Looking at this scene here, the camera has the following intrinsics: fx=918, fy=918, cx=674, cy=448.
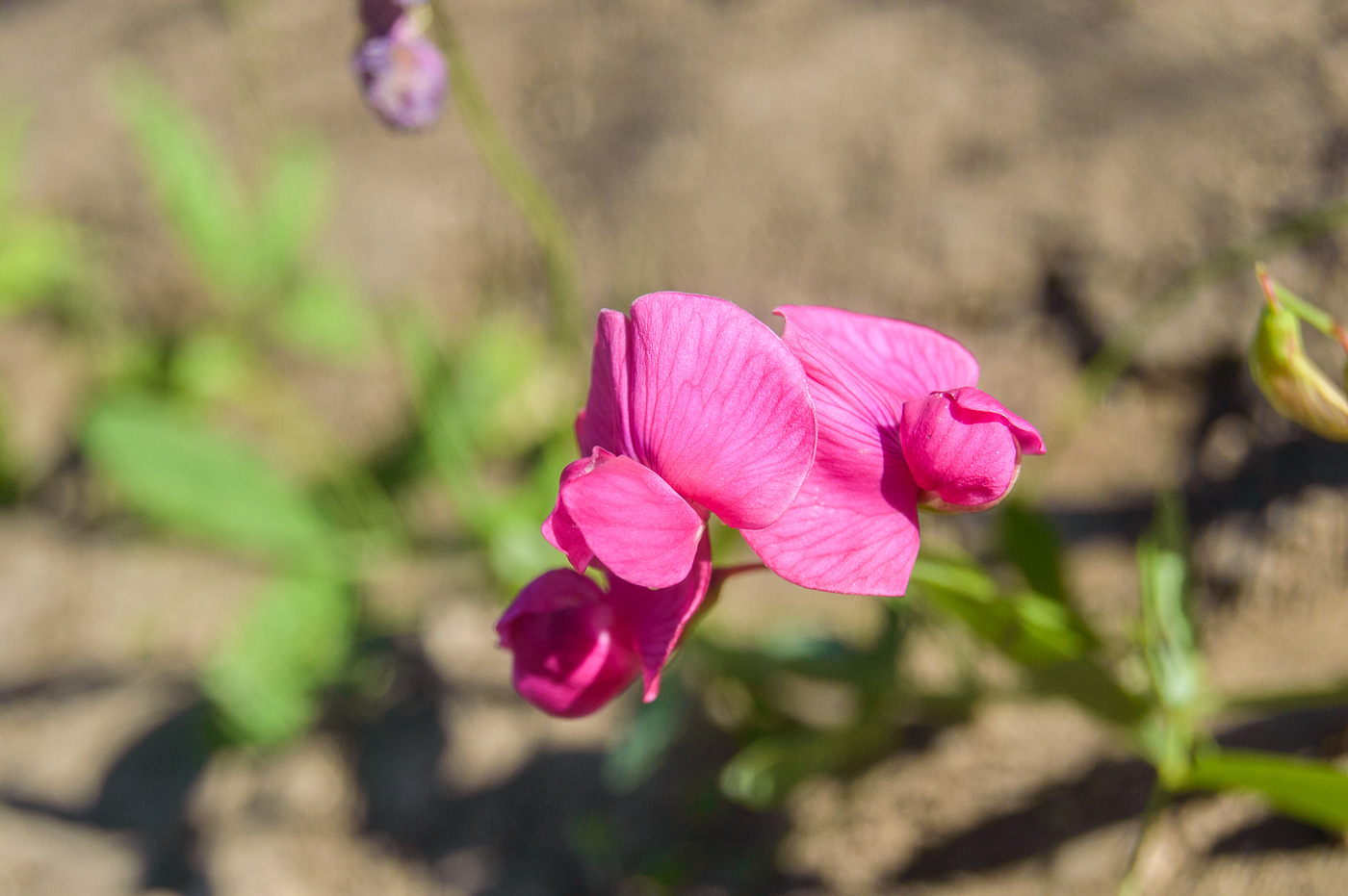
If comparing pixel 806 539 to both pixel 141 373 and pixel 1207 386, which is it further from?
pixel 141 373

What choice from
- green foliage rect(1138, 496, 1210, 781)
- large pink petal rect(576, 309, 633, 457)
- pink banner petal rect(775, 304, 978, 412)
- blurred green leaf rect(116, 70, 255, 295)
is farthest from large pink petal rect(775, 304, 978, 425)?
blurred green leaf rect(116, 70, 255, 295)

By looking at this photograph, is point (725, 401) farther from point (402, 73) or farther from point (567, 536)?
point (402, 73)

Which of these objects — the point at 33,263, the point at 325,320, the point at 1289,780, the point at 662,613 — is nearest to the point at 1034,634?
the point at 1289,780

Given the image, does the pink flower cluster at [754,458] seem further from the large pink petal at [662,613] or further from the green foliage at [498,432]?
the green foliage at [498,432]

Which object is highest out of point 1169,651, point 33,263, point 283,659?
point 33,263

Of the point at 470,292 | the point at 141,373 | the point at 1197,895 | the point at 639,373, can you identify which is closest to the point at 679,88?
the point at 470,292

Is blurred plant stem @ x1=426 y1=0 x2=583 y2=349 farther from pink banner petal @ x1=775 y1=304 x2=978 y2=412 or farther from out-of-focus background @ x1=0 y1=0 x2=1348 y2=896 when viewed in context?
pink banner petal @ x1=775 y1=304 x2=978 y2=412

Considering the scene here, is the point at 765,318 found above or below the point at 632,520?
below

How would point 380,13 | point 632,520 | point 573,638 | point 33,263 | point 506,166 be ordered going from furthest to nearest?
point 33,263
point 506,166
point 380,13
point 573,638
point 632,520
